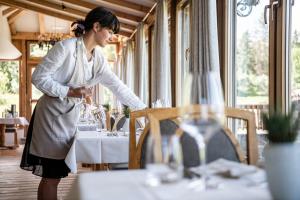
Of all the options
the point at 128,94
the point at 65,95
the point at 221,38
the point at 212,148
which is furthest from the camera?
the point at 221,38

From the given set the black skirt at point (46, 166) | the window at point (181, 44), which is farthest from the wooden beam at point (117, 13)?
the black skirt at point (46, 166)

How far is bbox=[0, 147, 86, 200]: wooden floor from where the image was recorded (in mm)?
4406

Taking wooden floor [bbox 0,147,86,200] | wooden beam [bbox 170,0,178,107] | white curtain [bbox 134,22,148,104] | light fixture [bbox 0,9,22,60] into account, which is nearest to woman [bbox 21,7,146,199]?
wooden floor [bbox 0,147,86,200]

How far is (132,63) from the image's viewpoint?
10758mm

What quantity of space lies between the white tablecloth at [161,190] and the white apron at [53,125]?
128cm

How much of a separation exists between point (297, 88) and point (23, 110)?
1108 cm

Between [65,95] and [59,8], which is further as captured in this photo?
[59,8]

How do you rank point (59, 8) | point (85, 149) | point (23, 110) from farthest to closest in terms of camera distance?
1. point (23, 110)
2. point (59, 8)
3. point (85, 149)

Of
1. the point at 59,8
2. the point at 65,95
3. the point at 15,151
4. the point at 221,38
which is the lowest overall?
the point at 15,151

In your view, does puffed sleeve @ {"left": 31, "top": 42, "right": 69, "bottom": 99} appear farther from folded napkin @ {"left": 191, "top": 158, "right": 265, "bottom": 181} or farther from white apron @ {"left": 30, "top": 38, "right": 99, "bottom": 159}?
folded napkin @ {"left": 191, "top": 158, "right": 265, "bottom": 181}

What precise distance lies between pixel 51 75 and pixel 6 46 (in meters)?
9.95

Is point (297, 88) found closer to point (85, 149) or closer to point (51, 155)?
point (85, 149)

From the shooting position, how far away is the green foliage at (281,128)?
2.97 feet

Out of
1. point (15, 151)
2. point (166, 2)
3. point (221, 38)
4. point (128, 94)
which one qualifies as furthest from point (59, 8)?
point (128, 94)
